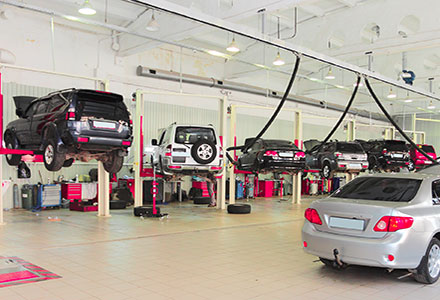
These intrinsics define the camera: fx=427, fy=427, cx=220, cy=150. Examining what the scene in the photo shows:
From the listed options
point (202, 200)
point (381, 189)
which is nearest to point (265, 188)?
point (202, 200)

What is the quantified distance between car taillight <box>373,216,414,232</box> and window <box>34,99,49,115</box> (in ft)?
22.4

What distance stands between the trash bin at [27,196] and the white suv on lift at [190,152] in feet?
13.0

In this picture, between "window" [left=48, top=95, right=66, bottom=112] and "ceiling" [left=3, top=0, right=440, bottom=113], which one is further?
"ceiling" [left=3, top=0, right=440, bottom=113]

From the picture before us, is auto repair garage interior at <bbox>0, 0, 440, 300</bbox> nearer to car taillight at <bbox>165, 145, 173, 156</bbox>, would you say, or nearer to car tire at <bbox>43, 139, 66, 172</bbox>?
car tire at <bbox>43, 139, 66, 172</bbox>

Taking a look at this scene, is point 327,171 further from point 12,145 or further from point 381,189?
point 12,145

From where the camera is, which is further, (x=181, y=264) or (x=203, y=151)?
(x=203, y=151)

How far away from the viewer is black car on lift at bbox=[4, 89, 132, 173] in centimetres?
788

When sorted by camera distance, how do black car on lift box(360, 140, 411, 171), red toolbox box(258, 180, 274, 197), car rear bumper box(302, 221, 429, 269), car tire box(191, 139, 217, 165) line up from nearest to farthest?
car rear bumper box(302, 221, 429, 269) < car tire box(191, 139, 217, 165) < black car on lift box(360, 140, 411, 171) < red toolbox box(258, 180, 274, 197)

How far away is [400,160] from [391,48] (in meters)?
5.99

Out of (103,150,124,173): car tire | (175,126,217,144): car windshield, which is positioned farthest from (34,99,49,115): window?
(175,126,217,144): car windshield

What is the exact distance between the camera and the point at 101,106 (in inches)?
325

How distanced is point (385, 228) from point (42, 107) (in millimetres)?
7107

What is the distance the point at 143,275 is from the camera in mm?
5152

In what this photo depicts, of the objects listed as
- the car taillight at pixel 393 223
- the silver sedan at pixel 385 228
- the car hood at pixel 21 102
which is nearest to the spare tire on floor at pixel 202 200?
the car hood at pixel 21 102
